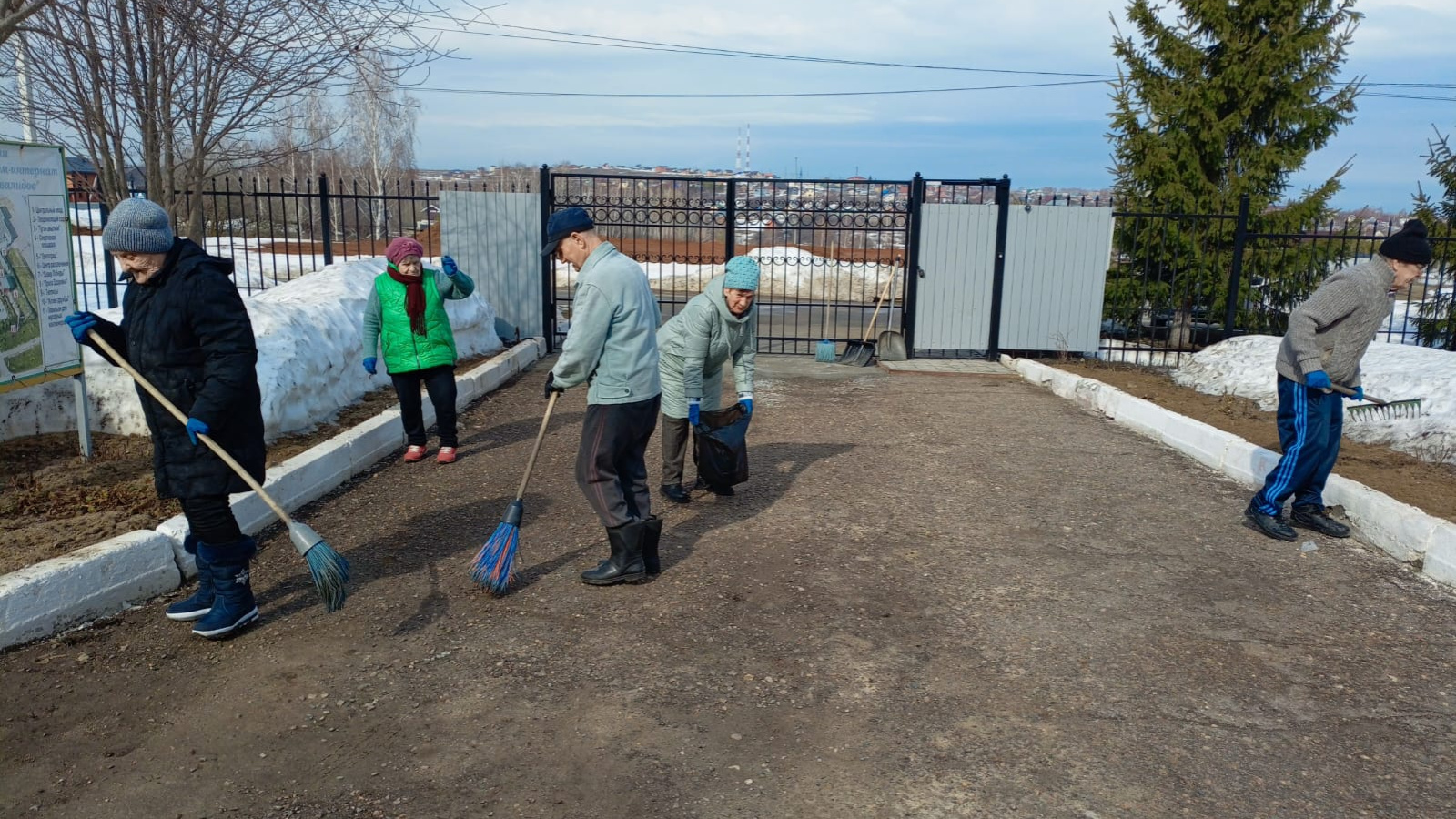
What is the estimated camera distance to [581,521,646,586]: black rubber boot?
4684 mm

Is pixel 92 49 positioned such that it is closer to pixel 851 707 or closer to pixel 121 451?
pixel 121 451

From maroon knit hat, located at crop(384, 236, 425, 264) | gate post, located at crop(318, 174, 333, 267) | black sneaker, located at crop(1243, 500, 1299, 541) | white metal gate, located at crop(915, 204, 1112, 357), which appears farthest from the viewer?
white metal gate, located at crop(915, 204, 1112, 357)

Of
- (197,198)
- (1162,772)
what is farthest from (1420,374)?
(197,198)

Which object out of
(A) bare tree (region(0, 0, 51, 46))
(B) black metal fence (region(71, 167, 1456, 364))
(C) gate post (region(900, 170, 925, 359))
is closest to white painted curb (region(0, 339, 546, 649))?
(A) bare tree (region(0, 0, 51, 46))

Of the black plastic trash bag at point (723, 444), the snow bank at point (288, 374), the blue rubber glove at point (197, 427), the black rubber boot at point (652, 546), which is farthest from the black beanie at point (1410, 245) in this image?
the snow bank at point (288, 374)

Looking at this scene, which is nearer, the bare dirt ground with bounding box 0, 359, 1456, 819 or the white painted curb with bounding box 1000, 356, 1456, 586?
the bare dirt ground with bounding box 0, 359, 1456, 819

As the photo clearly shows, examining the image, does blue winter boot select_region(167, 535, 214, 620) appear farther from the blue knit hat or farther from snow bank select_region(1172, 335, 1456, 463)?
snow bank select_region(1172, 335, 1456, 463)

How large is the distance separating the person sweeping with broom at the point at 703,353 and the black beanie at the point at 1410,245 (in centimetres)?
336

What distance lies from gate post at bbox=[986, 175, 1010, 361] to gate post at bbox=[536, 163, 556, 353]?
530cm

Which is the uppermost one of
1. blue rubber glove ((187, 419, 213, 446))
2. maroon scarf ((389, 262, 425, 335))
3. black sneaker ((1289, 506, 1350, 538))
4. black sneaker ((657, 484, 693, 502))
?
maroon scarf ((389, 262, 425, 335))

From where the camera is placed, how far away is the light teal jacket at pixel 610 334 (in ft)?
14.8

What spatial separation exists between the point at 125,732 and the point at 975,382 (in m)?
9.07

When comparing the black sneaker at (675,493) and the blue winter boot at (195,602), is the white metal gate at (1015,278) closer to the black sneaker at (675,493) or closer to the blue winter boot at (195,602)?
the black sneaker at (675,493)

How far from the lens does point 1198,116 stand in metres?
13.6
